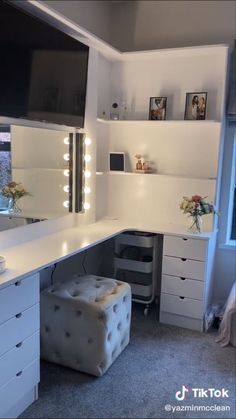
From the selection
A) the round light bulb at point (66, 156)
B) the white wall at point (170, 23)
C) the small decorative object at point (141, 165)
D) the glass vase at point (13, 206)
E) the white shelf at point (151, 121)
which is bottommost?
the glass vase at point (13, 206)

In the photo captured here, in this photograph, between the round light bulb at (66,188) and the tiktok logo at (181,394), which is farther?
the round light bulb at (66,188)

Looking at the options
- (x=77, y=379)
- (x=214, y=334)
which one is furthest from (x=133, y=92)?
(x=77, y=379)

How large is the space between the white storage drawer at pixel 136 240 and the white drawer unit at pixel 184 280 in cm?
20

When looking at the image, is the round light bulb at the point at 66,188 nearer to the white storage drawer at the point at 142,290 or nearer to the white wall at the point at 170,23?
the white storage drawer at the point at 142,290

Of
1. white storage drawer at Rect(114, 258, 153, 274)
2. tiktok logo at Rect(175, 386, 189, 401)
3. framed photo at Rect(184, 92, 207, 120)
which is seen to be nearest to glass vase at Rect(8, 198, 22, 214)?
white storage drawer at Rect(114, 258, 153, 274)

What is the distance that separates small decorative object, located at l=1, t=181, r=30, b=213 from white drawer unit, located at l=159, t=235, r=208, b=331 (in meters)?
1.20

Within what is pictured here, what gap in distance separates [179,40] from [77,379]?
2.88 m

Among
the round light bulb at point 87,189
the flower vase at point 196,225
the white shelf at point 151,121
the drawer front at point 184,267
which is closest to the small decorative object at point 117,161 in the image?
the white shelf at point 151,121

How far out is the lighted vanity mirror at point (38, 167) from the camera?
93.1 inches

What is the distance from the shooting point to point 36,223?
2672 mm

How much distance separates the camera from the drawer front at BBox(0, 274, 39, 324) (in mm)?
1753

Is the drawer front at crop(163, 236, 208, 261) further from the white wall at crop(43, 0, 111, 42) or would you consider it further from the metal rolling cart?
the white wall at crop(43, 0, 111, 42)

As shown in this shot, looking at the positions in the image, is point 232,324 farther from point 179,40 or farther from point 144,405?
point 179,40

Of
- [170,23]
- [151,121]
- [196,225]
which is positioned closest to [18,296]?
[196,225]
